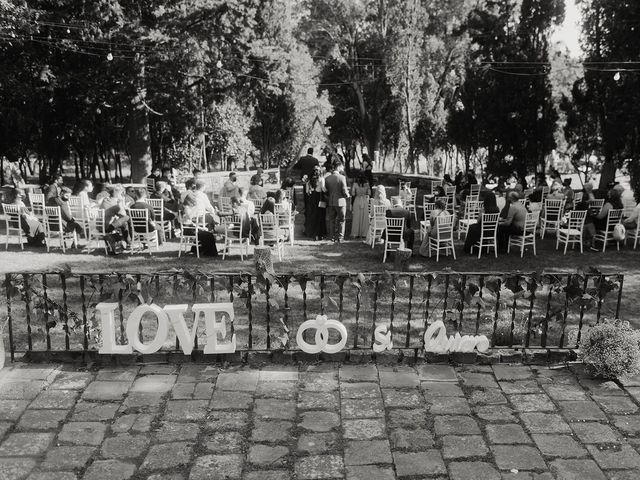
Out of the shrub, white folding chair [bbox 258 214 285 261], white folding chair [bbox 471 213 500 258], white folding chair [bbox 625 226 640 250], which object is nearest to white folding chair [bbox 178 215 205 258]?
white folding chair [bbox 258 214 285 261]

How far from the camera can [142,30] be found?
1847 centimetres

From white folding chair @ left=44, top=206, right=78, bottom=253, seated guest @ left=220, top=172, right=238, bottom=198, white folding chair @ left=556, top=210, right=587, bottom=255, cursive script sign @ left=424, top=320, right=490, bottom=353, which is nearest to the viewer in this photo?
cursive script sign @ left=424, top=320, right=490, bottom=353

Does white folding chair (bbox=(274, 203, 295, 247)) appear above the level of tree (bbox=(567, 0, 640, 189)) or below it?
below

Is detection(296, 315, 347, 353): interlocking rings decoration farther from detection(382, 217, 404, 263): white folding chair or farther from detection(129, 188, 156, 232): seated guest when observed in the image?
detection(129, 188, 156, 232): seated guest

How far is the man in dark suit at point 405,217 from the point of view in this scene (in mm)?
12172

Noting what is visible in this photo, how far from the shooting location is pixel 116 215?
1261 cm

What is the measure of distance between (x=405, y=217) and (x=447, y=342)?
5.64m

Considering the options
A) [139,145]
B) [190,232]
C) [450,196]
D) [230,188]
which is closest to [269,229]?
[190,232]

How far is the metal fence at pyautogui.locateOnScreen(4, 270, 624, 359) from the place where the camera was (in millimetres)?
6711

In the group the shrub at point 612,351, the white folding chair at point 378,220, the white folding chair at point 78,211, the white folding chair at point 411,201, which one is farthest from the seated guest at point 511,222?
the white folding chair at point 78,211

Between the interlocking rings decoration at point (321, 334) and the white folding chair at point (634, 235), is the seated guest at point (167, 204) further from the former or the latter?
the white folding chair at point (634, 235)

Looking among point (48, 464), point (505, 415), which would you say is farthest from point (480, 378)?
point (48, 464)

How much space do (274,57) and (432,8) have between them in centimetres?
1220

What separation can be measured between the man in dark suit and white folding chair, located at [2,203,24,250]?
7211 millimetres
